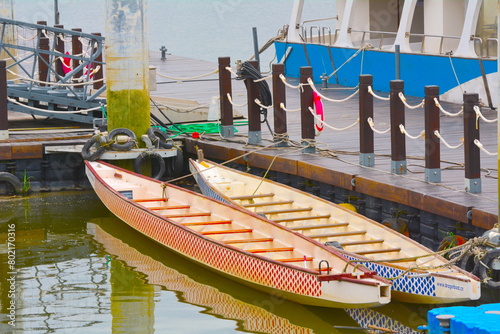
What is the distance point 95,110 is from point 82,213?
285 cm

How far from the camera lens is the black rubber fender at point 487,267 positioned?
9438 mm

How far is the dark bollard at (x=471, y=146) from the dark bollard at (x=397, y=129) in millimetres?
1319

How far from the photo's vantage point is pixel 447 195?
36.5 ft

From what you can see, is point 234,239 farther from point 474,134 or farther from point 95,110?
point 95,110

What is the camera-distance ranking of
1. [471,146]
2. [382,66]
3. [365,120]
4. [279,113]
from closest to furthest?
1. [471,146]
2. [365,120]
3. [279,113]
4. [382,66]

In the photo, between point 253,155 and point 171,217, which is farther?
point 253,155

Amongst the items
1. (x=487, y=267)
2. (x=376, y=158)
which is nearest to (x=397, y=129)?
(x=376, y=158)

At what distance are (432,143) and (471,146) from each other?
73 cm

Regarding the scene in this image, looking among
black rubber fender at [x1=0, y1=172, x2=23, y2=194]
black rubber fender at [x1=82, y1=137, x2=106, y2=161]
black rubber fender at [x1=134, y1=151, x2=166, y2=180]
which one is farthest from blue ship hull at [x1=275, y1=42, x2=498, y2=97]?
black rubber fender at [x1=0, y1=172, x2=23, y2=194]

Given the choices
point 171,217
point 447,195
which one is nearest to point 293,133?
point 171,217

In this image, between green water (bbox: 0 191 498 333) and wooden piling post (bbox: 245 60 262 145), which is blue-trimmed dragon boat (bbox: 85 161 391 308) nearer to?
green water (bbox: 0 191 498 333)

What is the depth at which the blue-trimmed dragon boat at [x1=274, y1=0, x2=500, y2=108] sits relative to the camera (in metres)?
17.7

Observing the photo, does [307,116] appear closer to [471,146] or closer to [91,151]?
[91,151]

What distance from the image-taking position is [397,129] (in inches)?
487
